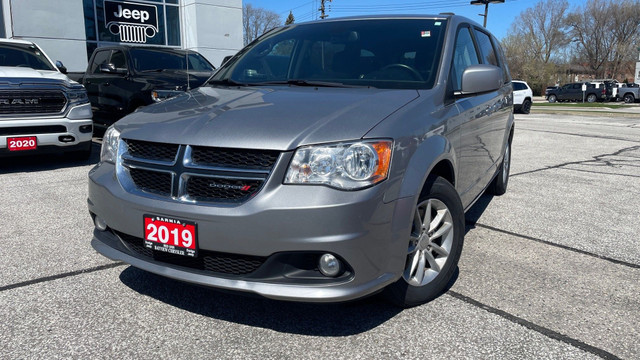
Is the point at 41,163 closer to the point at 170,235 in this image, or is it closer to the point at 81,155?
the point at 81,155

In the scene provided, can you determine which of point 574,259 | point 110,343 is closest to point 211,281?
point 110,343

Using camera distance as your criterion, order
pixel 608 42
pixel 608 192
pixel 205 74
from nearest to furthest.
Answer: pixel 608 192
pixel 205 74
pixel 608 42

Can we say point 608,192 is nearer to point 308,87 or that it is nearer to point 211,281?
point 308,87

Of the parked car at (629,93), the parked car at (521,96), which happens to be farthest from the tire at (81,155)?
the parked car at (629,93)

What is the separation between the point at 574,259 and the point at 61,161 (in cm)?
699

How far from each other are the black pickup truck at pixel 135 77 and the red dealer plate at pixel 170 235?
537 cm

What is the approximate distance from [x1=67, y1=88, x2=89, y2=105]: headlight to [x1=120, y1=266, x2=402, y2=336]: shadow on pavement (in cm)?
467

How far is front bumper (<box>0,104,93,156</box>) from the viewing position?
243 inches

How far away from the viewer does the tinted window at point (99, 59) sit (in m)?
9.07

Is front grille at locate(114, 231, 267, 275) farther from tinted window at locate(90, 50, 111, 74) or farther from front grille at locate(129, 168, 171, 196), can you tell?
tinted window at locate(90, 50, 111, 74)

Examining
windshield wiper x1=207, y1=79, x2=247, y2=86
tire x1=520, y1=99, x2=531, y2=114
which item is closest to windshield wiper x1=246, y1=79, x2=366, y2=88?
windshield wiper x1=207, y1=79, x2=247, y2=86

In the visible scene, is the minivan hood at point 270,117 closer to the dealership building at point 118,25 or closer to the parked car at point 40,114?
the parked car at point 40,114

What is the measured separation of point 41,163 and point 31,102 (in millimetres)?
1304

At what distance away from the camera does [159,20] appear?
59.4ft
